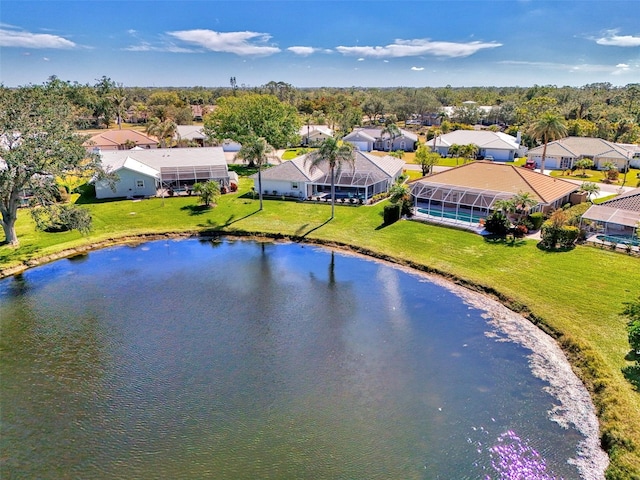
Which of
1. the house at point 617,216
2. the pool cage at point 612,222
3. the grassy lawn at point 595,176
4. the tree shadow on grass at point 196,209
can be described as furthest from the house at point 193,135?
the house at point 617,216

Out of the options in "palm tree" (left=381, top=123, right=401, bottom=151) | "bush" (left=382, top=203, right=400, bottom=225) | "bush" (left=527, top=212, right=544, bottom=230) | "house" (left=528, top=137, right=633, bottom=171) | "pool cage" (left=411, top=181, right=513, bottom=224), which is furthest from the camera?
"palm tree" (left=381, top=123, right=401, bottom=151)

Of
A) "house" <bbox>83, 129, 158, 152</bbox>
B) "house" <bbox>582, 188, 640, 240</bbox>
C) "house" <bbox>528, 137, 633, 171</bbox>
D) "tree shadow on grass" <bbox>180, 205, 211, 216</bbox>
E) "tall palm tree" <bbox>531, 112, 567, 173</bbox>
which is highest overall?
"tall palm tree" <bbox>531, 112, 567, 173</bbox>

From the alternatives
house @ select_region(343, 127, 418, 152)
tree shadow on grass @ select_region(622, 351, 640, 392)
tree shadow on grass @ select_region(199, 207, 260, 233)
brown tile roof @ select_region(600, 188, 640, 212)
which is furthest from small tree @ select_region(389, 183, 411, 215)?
house @ select_region(343, 127, 418, 152)

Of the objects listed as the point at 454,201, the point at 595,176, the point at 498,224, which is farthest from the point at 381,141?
the point at 498,224

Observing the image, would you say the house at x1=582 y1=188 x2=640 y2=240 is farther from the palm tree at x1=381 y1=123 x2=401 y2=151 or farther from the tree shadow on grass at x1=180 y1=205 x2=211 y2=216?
the palm tree at x1=381 y1=123 x2=401 y2=151

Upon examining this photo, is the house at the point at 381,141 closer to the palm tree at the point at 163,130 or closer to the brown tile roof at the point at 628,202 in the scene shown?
the palm tree at the point at 163,130

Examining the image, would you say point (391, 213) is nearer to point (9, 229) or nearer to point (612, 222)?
point (612, 222)

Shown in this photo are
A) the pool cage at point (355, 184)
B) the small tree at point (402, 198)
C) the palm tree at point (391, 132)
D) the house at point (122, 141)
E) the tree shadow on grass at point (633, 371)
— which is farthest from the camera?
the palm tree at point (391, 132)
